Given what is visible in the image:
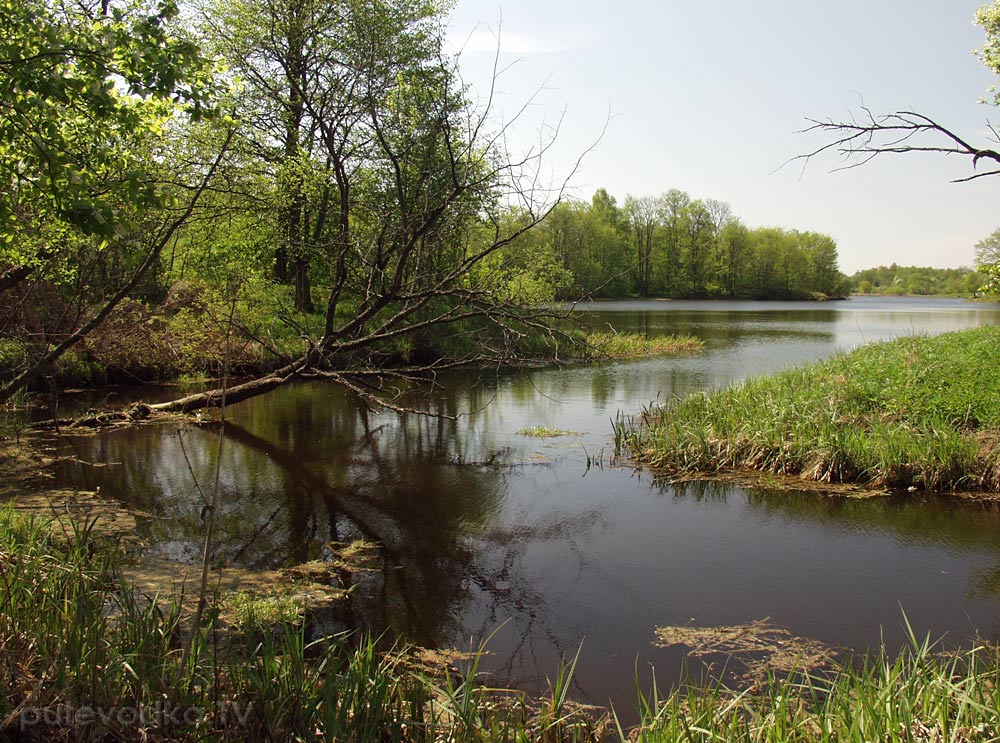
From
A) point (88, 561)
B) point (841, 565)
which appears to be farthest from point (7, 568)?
point (841, 565)

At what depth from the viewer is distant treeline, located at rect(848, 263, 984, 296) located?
3558 inches

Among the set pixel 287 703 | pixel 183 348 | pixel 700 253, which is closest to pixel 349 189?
pixel 183 348

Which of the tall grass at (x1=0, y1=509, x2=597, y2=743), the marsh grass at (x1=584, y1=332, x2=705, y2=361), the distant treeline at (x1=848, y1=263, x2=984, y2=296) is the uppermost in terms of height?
the distant treeline at (x1=848, y1=263, x2=984, y2=296)

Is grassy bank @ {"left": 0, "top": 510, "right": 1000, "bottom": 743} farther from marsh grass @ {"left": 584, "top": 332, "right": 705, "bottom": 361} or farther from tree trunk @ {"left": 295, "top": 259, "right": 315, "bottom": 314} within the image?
marsh grass @ {"left": 584, "top": 332, "right": 705, "bottom": 361}

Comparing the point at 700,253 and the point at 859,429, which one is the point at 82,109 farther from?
the point at 700,253

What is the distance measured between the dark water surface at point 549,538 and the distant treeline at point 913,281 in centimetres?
8653

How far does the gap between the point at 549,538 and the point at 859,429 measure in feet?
15.0

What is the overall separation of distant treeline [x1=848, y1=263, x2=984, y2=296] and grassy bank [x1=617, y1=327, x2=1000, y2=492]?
83.2 m

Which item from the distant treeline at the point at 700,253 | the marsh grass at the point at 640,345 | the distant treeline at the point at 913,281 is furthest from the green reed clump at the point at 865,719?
the distant treeline at the point at 913,281

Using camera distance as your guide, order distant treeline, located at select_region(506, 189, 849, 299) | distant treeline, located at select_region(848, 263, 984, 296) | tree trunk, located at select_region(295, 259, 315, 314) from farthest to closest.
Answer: distant treeline, located at select_region(848, 263, 984, 296) → distant treeline, located at select_region(506, 189, 849, 299) → tree trunk, located at select_region(295, 259, 315, 314)

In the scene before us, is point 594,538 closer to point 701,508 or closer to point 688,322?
point 701,508

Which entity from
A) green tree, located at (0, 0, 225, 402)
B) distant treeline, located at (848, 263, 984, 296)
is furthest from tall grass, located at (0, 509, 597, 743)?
distant treeline, located at (848, 263, 984, 296)

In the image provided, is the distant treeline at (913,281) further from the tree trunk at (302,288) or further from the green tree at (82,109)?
the green tree at (82,109)

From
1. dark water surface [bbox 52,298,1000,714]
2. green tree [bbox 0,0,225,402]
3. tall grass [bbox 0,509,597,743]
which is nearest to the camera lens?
tall grass [bbox 0,509,597,743]
